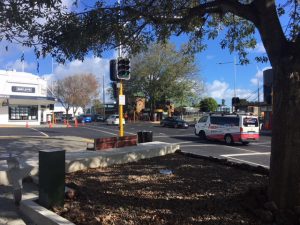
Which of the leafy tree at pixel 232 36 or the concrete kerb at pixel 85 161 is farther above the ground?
the leafy tree at pixel 232 36

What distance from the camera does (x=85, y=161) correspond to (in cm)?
980

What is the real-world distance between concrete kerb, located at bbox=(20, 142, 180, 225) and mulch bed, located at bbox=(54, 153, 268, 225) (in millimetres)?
268

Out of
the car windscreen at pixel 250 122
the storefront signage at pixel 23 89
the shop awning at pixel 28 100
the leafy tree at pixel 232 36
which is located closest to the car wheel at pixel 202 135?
the car windscreen at pixel 250 122

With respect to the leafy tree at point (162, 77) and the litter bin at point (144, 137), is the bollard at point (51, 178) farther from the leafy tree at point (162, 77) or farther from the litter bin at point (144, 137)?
the leafy tree at point (162, 77)

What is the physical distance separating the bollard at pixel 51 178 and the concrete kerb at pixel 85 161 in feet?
0.61

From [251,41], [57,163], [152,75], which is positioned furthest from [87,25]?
[152,75]

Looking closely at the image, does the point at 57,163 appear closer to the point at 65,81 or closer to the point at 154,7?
the point at 154,7

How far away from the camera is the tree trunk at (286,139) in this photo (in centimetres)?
549

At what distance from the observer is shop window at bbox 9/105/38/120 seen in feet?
166

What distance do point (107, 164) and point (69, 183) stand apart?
109 inches

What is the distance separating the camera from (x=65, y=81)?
8075 cm

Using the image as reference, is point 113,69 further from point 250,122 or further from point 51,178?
point 250,122

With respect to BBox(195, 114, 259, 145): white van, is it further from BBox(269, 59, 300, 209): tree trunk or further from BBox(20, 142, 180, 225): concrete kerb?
BBox(269, 59, 300, 209): tree trunk

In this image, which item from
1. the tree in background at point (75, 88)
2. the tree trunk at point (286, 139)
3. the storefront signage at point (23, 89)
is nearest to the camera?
the tree trunk at point (286, 139)
